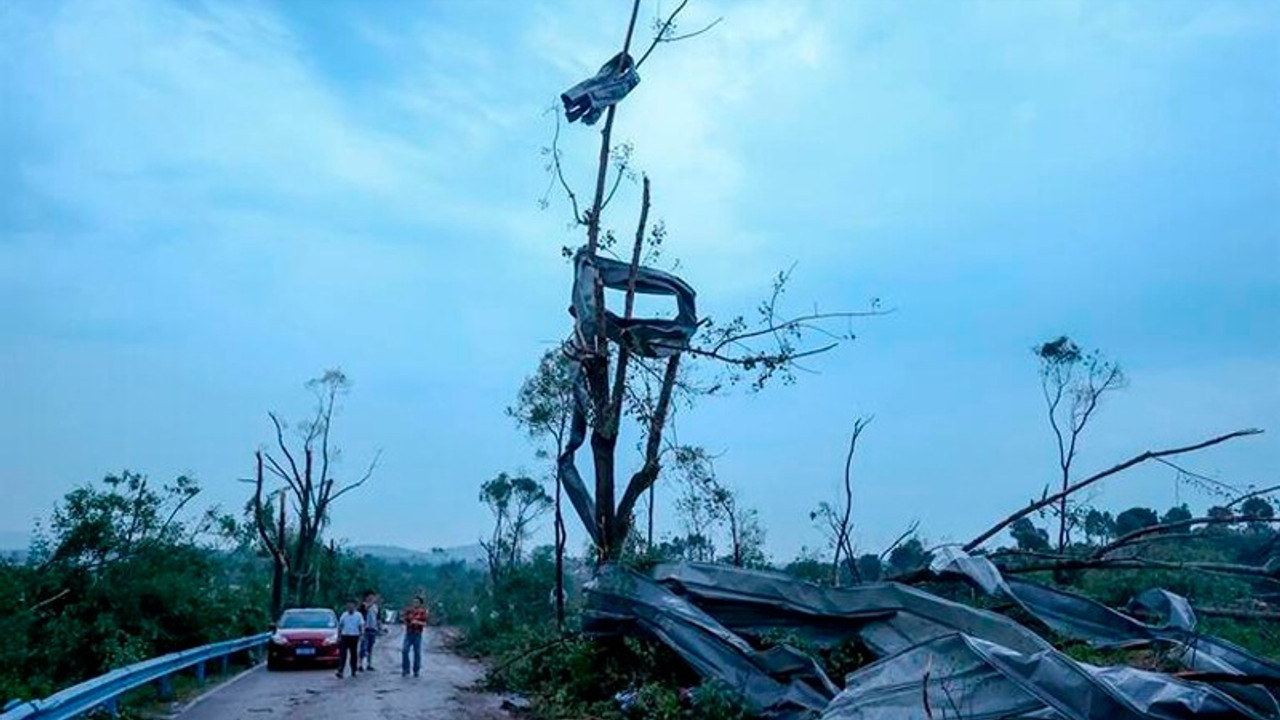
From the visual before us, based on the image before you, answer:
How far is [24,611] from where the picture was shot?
18734mm

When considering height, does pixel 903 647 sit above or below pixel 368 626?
below

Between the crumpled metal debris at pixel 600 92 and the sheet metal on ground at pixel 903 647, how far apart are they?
23.8 ft

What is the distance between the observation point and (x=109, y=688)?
46.8ft

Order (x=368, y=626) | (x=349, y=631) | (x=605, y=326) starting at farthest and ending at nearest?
(x=368, y=626), (x=349, y=631), (x=605, y=326)

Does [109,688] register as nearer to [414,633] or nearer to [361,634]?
[414,633]

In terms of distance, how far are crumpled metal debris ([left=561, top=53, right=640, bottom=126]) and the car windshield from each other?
1626 centimetres

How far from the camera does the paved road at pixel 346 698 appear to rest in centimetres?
1610

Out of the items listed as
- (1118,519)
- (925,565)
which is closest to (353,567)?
(1118,519)

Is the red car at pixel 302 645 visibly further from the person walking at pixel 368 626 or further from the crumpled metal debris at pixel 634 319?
the crumpled metal debris at pixel 634 319

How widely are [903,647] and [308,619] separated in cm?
2060

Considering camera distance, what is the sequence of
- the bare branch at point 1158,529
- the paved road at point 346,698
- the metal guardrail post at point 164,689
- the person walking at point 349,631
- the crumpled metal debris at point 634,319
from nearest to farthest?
the bare branch at point 1158,529, the paved road at point 346,698, the crumpled metal debris at point 634,319, the metal guardrail post at point 164,689, the person walking at point 349,631

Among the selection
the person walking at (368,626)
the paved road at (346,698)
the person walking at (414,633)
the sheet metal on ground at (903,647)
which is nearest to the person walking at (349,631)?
the paved road at (346,698)

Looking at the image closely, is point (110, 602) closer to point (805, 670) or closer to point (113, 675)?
point (113, 675)

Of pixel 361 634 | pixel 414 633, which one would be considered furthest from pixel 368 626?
pixel 414 633
